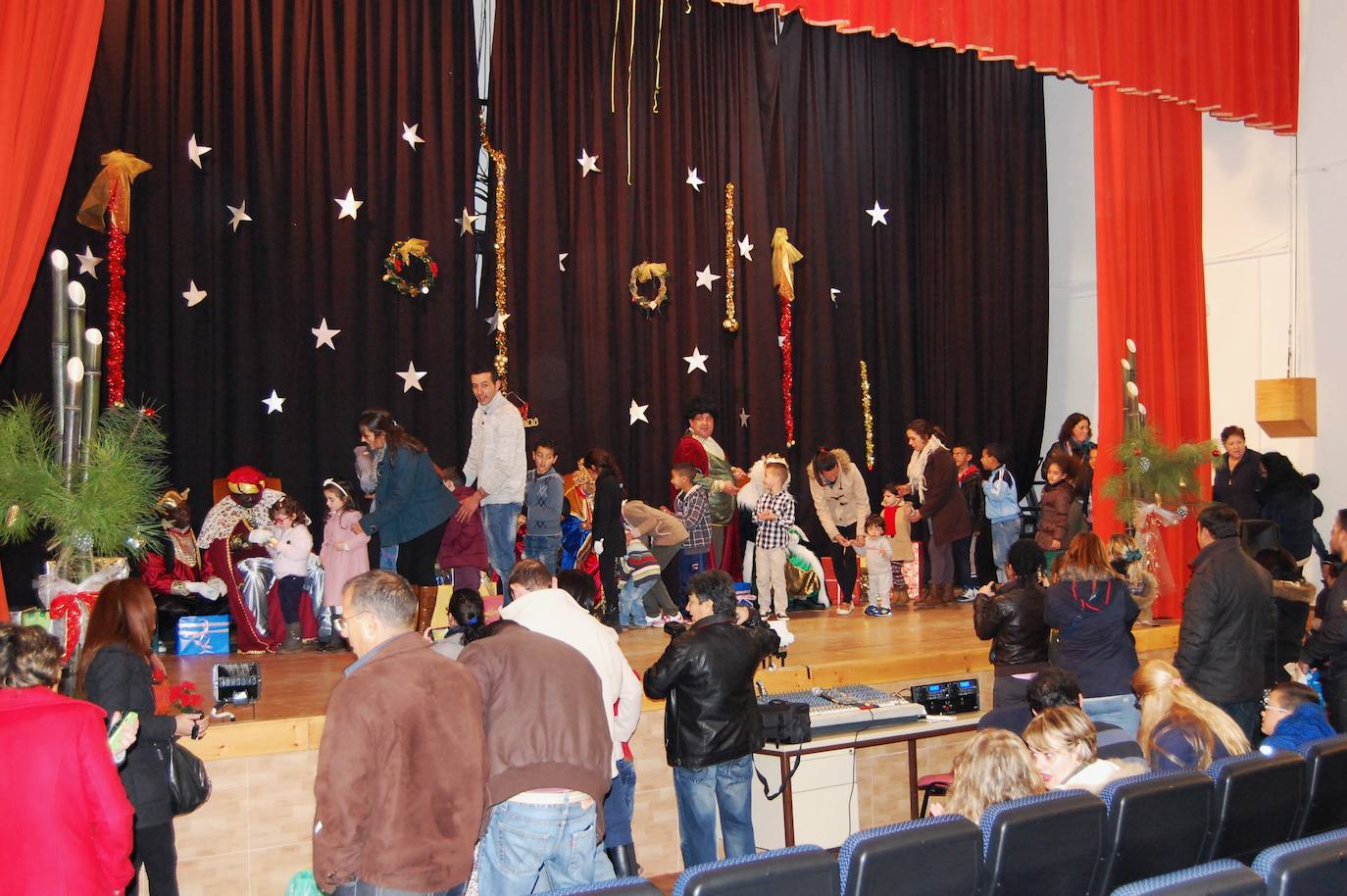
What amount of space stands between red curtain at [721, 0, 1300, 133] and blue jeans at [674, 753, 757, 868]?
4.62m

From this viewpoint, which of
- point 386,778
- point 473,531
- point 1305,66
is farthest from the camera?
point 1305,66

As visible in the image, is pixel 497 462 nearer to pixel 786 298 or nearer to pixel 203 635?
pixel 203 635

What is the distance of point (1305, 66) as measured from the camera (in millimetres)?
11188

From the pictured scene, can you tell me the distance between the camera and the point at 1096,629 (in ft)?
20.6

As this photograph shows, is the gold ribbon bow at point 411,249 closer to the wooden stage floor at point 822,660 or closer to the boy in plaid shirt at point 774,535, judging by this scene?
the boy in plaid shirt at point 774,535

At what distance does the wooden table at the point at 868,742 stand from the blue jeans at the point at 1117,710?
0.58 m

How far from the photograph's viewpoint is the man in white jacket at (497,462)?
8.44 m

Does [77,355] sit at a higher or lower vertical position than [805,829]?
higher

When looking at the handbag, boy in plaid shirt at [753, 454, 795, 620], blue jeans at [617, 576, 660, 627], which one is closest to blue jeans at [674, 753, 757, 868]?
the handbag

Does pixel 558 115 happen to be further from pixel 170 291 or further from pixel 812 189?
pixel 170 291

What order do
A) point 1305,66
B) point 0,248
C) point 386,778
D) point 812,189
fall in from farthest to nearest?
point 812,189
point 1305,66
point 0,248
point 386,778

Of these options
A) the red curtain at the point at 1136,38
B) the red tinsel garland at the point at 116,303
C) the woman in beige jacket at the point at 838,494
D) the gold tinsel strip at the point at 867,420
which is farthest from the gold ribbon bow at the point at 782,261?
the red tinsel garland at the point at 116,303

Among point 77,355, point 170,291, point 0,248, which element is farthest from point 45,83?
point 170,291

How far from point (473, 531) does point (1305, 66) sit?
27.2ft
